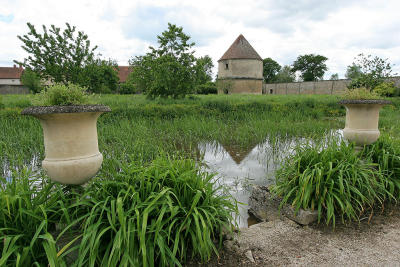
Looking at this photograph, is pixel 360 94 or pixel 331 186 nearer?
pixel 331 186

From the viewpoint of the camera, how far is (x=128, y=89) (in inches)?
1135

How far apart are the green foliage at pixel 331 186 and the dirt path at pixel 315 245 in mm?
144

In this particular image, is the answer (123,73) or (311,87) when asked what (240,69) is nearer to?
(311,87)

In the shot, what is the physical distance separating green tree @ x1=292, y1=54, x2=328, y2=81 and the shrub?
56.0 m

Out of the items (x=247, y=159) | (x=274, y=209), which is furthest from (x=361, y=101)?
(x=247, y=159)

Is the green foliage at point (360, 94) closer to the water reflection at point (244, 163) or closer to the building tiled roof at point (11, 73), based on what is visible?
the water reflection at point (244, 163)

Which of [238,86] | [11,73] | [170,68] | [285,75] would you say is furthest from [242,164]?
[11,73]

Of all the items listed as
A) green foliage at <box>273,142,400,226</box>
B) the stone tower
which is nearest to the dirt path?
green foliage at <box>273,142,400,226</box>

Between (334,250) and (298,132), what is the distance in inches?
205

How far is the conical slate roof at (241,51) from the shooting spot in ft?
104

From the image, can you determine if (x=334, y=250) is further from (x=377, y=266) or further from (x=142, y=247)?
(x=142, y=247)

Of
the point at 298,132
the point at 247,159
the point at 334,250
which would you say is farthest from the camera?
the point at 298,132

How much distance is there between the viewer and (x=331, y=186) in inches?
83.2

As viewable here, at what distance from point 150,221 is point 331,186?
1598 mm
